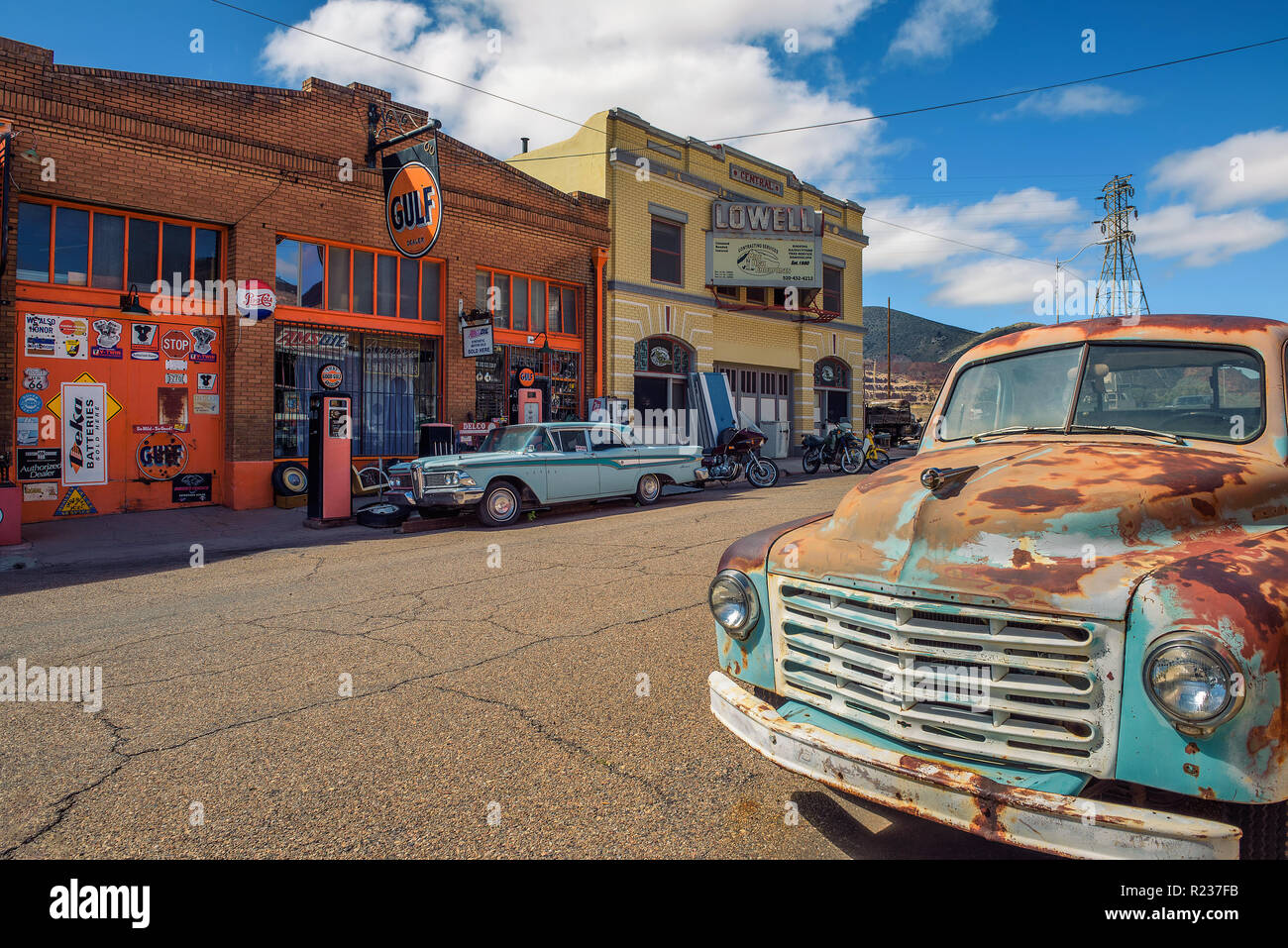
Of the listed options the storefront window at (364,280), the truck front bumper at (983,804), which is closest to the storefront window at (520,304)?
the storefront window at (364,280)

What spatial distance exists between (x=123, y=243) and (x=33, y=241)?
3.81ft

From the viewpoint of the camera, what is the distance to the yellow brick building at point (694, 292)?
20266 millimetres

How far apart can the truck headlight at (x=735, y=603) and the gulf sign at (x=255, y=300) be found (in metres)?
12.9

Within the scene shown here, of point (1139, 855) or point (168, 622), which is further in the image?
point (168, 622)

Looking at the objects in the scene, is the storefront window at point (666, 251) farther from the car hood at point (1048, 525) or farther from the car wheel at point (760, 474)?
the car hood at point (1048, 525)

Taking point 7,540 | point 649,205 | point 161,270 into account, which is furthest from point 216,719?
point 649,205

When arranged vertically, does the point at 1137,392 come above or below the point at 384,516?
above

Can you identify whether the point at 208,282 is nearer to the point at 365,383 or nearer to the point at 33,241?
the point at 33,241

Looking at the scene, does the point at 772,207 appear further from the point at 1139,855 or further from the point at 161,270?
the point at 1139,855

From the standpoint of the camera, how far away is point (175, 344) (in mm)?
12820

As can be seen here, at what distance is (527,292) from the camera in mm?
18109

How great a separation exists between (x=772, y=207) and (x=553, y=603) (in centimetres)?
2049

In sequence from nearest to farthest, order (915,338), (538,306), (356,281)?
(356,281)
(538,306)
(915,338)

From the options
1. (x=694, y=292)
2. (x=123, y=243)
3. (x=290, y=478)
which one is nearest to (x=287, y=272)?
(x=123, y=243)
